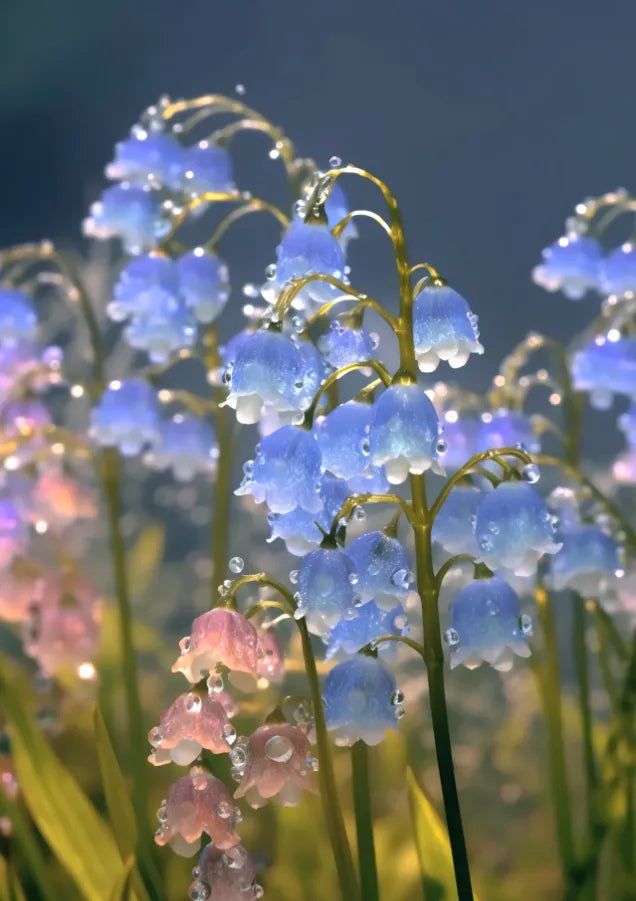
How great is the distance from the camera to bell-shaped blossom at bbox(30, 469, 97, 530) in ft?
3.88

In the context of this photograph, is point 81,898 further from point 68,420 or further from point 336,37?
point 336,37

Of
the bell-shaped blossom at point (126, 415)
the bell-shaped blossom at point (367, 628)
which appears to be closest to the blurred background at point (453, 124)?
the bell-shaped blossom at point (126, 415)

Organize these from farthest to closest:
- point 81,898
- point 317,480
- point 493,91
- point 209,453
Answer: point 493,91
point 209,453
point 81,898
point 317,480

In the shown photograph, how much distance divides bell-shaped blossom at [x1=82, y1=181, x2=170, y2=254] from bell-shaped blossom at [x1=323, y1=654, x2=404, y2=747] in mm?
518

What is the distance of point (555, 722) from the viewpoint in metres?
0.95

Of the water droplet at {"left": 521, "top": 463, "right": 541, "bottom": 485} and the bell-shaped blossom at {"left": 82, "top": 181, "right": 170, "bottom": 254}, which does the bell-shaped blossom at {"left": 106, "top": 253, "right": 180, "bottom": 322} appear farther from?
the water droplet at {"left": 521, "top": 463, "right": 541, "bottom": 485}

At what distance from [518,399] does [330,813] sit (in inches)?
19.6

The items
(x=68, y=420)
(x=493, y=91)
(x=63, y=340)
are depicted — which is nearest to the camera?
(x=493, y=91)

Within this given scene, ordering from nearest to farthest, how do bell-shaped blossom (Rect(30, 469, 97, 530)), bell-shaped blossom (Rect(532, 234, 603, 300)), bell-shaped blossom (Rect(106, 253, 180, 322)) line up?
bell-shaped blossom (Rect(106, 253, 180, 322)), bell-shaped blossom (Rect(532, 234, 603, 300)), bell-shaped blossom (Rect(30, 469, 97, 530))

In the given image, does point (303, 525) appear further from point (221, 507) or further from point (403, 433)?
point (221, 507)

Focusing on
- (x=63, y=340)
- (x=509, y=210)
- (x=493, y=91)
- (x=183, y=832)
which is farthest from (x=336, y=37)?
(x=183, y=832)

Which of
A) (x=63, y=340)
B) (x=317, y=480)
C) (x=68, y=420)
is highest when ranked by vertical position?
(x=63, y=340)

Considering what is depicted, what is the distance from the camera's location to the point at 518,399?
3.23 ft

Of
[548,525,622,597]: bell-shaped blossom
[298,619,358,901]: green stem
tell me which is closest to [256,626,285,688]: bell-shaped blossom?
[298,619,358,901]: green stem
